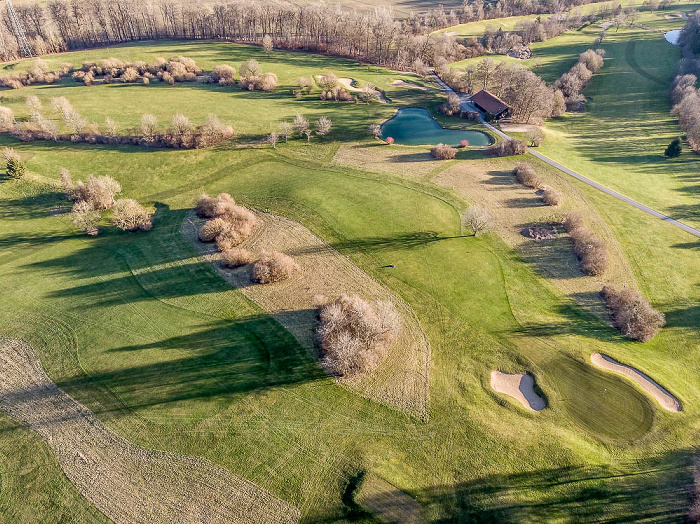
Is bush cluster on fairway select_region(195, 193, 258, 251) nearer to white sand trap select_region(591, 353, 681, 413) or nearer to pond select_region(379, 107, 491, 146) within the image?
pond select_region(379, 107, 491, 146)

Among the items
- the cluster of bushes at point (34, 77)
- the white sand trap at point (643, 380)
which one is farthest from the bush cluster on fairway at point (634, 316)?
the cluster of bushes at point (34, 77)

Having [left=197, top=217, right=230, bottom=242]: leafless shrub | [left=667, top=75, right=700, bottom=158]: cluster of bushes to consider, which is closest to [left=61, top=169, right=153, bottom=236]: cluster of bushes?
[left=197, top=217, right=230, bottom=242]: leafless shrub

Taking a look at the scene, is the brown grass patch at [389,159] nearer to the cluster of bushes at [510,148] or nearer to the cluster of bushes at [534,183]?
the cluster of bushes at [510,148]

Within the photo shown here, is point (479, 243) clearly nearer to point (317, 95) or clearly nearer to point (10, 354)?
point (10, 354)

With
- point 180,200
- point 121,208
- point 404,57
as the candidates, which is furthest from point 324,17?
point 121,208

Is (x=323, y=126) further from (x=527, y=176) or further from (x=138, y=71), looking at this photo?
(x=138, y=71)

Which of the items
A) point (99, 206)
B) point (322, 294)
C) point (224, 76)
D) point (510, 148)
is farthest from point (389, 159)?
point (224, 76)
